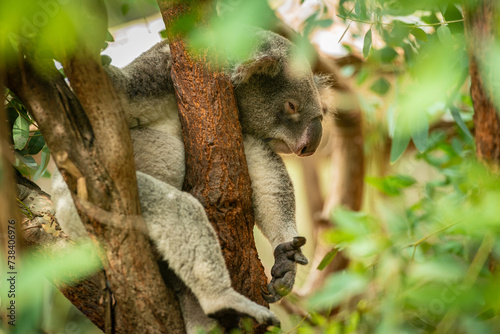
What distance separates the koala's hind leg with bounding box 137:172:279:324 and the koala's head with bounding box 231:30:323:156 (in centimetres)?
94

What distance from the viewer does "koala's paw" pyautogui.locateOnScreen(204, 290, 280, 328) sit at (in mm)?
1830

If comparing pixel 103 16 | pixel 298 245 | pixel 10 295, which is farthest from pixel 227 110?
pixel 10 295

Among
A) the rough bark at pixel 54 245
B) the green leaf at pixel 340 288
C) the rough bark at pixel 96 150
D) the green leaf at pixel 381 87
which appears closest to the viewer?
the green leaf at pixel 340 288

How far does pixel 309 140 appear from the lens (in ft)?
8.92

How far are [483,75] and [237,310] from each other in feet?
4.28

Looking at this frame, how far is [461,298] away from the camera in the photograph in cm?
79

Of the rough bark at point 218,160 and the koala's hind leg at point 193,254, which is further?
the rough bark at point 218,160

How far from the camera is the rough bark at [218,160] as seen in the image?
84.7 inches

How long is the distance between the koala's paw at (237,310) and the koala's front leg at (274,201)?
533 mm

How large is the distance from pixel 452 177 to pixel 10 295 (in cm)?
261

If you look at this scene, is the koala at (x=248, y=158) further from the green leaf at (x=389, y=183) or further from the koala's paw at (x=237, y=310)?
the green leaf at (x=389, y=183)

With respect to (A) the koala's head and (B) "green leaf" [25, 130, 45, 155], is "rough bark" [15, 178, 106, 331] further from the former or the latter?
(A) the koala's head

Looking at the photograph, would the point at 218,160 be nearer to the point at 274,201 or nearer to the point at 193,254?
the point at 193,254

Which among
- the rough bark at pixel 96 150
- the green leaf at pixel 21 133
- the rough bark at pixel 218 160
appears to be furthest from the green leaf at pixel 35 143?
the rough bark at pixel 96 150
